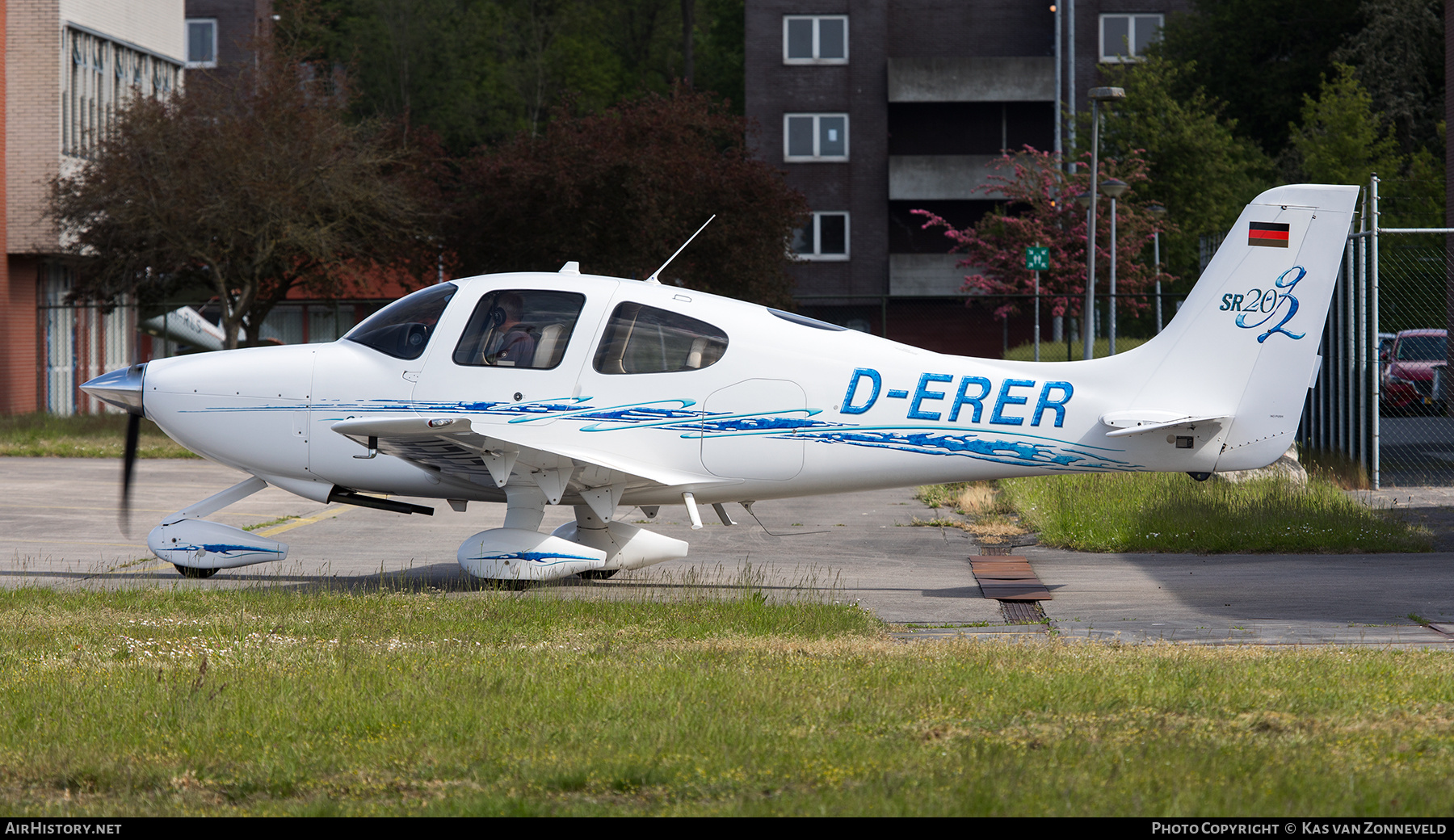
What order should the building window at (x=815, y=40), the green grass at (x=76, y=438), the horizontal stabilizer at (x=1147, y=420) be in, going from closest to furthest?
the horizontal stabilizer at (x=1147, y=420) → the green grass at (x=76, y=438) → the building window at (x=815, y=40)

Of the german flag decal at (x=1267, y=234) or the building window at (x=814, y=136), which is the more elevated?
the building window at (x=814, y=136)

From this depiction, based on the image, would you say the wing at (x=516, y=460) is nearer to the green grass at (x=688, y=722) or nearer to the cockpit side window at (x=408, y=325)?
the cockpit side window at (x=408, y=325)

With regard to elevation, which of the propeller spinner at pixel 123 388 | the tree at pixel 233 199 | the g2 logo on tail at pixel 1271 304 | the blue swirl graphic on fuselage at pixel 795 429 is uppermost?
the tree at pixel 233 199

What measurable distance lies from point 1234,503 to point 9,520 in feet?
40.1

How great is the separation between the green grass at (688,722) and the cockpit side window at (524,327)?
7.43ft

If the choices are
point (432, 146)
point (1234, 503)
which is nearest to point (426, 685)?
point (1234, 503)

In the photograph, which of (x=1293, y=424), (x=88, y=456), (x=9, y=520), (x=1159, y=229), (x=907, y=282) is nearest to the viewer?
(x=1293, y=424)

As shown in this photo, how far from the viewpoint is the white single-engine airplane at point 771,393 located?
9570 millimetres

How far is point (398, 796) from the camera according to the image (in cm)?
482

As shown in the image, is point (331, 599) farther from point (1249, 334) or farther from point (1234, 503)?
point (1234, 503)

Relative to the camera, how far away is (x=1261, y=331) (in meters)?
9.60

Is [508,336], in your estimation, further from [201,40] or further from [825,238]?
[201,40]

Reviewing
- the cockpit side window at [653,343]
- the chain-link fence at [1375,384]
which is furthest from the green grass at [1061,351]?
the cockpit side window at [653,343]

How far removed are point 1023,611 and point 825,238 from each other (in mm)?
39083
